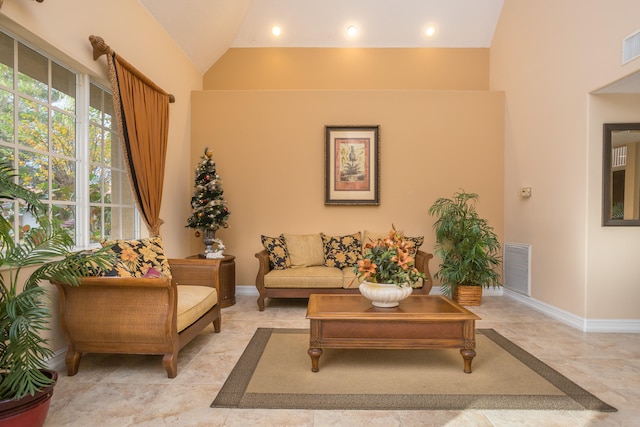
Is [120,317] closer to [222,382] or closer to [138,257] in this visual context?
[138,257]

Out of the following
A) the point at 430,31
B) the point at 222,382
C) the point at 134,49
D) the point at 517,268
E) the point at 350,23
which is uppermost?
the point at 350,23

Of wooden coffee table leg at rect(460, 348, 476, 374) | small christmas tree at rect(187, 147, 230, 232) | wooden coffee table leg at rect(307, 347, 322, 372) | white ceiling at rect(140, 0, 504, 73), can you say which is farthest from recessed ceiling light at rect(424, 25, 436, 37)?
wooden coffee table leg at rect(307, 347, 322, 372)

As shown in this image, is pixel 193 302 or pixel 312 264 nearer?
pixel 193 302

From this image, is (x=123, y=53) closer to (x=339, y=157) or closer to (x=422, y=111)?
(x=339, y=157)

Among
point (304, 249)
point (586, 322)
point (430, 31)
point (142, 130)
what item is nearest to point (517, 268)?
point (586, 322)

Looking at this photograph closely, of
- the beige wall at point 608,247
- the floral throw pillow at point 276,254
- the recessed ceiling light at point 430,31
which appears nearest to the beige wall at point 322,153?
the floral throw pillow at point 276,254

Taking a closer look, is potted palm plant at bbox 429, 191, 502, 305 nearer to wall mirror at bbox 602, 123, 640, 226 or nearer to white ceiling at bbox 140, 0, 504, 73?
wall mirror at bbox 602, 123, 640, 226

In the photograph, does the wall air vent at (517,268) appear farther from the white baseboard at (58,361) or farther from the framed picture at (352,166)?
the white baseboard at (58,361)

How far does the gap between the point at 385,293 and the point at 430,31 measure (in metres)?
4.79

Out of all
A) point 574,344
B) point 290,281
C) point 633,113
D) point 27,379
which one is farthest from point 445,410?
point 633,113

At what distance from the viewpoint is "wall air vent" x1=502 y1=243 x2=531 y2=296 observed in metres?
4.82

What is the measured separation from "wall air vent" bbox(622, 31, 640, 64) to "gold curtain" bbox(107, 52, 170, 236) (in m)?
4.56

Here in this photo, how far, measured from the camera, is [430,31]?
583 centimetres

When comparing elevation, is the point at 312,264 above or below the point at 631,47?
below
